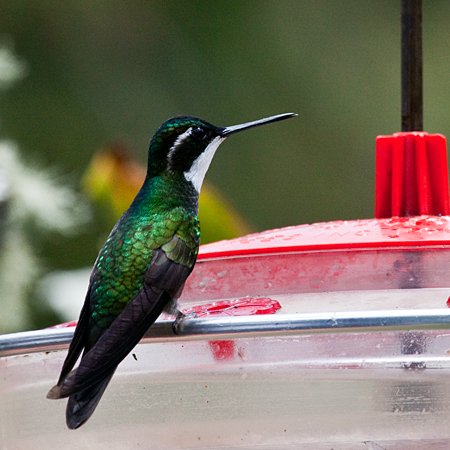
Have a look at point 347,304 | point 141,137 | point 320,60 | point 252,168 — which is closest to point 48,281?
point 141,137

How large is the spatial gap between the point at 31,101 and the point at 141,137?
2.28 ft

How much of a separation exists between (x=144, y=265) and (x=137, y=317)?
0.14 meters

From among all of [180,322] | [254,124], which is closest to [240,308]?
[180,322]

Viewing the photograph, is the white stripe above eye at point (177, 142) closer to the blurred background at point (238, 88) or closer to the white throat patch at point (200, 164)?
the white throat patch at point (200, 164)

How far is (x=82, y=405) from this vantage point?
713 mm

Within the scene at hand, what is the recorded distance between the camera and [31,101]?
4.20 metres

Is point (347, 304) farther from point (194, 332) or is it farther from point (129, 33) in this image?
point (129, 33)

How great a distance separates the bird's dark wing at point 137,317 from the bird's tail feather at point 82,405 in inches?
0.4

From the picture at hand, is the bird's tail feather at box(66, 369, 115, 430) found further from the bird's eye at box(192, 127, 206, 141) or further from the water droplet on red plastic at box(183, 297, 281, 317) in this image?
the bird's eye at box(192, 127, 206, 141)

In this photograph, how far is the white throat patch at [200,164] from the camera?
109cm

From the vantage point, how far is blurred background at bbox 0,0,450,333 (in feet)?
13.7

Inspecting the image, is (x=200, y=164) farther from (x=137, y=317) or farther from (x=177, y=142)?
(x=137, y=317)

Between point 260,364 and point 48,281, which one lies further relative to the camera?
point 48,281

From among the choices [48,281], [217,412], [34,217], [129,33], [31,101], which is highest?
[129,33]
